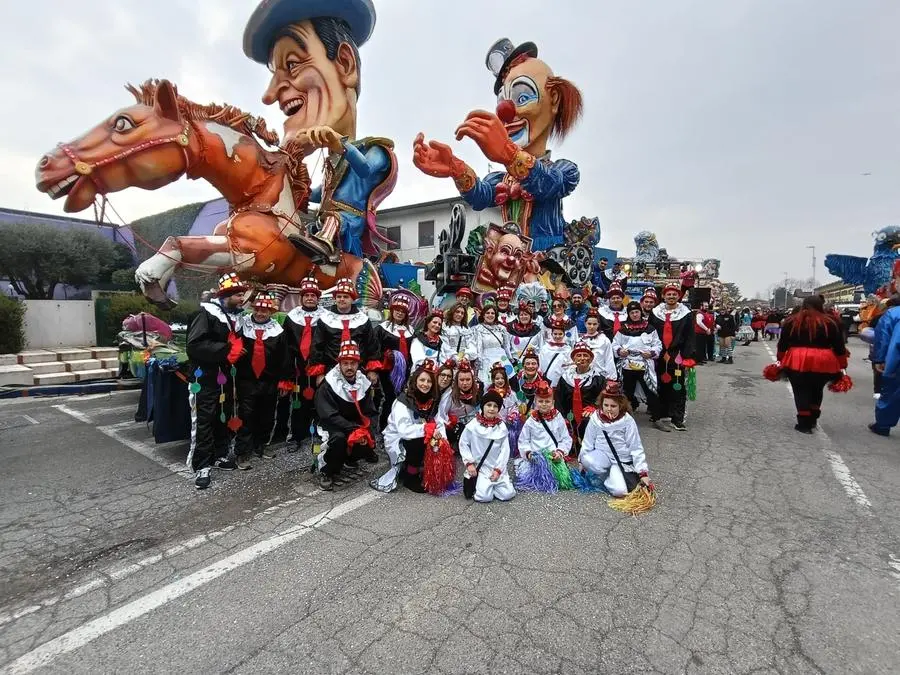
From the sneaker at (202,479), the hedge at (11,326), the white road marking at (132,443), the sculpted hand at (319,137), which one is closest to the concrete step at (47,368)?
the hedge at (11,326)

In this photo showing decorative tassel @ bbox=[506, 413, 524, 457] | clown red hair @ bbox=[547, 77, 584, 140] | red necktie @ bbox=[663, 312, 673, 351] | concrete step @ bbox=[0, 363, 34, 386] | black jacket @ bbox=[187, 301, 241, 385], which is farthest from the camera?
clown red hair @ bbox=[547, 77, 584, 140]

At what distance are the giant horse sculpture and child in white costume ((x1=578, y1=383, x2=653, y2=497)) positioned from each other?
4.68m

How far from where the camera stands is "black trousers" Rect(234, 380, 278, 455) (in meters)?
4.51

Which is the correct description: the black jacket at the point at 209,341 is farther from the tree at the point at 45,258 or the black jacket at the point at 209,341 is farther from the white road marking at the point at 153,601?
the tree at the point at 45,258

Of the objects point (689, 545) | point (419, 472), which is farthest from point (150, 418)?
point (689, 545)

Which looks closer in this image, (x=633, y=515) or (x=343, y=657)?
(x=343, y=657)

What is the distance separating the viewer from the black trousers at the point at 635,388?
19.4ft

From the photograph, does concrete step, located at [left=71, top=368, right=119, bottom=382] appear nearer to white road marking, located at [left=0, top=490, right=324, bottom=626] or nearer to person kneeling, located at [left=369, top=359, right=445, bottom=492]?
white road marking, located at [left=0, top=490, right=324, bottom=626]

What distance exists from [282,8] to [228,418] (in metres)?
6.69

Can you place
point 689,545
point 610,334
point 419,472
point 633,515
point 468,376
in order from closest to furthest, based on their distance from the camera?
point 689,545 → point 633,515 → point 419,472 → point 468,376 → point 610,334

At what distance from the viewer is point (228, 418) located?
4.50 m

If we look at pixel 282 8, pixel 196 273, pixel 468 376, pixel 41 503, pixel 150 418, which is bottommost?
pixel 41 503

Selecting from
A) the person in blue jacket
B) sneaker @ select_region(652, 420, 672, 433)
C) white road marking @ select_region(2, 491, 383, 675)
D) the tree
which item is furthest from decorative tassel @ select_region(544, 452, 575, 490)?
the tree

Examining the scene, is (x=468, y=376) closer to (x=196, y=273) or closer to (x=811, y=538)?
(x=811, y=538)
